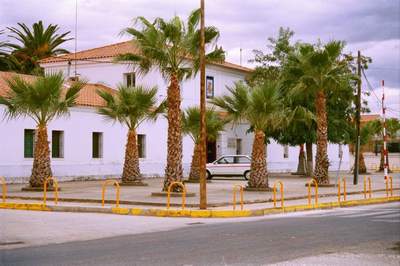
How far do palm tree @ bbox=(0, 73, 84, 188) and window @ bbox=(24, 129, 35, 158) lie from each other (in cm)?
752

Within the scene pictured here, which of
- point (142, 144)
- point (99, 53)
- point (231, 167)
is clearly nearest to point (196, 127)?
point (231, 167)

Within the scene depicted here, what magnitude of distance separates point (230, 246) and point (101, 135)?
2921 centimetres

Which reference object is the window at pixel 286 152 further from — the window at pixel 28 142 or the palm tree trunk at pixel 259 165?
the palm tree trunk at pixel 259 165

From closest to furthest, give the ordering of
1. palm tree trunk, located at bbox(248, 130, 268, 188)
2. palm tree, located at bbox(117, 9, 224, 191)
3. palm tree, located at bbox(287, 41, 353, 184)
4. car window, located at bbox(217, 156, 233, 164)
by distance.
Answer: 1. palm tree, located at bbox(117, 9, 224, 191)
2. palm tree trunk, located at bbox(248, 130, 268, 188)
3. palm tree, located at bbox(287, 41, 353, 184)
4. car window, located at bbox(217, 156, 233, 164)

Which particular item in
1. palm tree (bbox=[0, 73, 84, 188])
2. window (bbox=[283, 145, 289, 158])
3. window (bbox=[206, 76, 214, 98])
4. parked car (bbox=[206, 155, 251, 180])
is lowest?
parked car (bbox=[206, 155, 251, 180])

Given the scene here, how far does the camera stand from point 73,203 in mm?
22781

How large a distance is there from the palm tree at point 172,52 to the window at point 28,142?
12192 millimetres

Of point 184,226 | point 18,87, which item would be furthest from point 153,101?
point 184,226

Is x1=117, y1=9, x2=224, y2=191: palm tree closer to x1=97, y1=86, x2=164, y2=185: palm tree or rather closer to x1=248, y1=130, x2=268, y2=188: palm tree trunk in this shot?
x1=248, y1=130, x2=268, y2=188: palm tree trunk

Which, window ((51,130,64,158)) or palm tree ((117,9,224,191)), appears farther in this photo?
window ((51,130,64,158))

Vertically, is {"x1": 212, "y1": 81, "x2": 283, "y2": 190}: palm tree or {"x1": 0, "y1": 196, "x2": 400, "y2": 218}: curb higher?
{"x1": 212, "y1": 81, "x2": 283, "y2": 190}: palm tree

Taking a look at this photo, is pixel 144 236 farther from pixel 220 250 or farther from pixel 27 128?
pixel 27 128

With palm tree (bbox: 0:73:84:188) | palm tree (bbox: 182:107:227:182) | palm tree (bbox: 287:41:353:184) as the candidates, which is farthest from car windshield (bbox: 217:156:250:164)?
palm tree (bbox: 0:73:84:188)

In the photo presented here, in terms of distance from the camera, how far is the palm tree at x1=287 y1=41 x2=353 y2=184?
31766 mm
